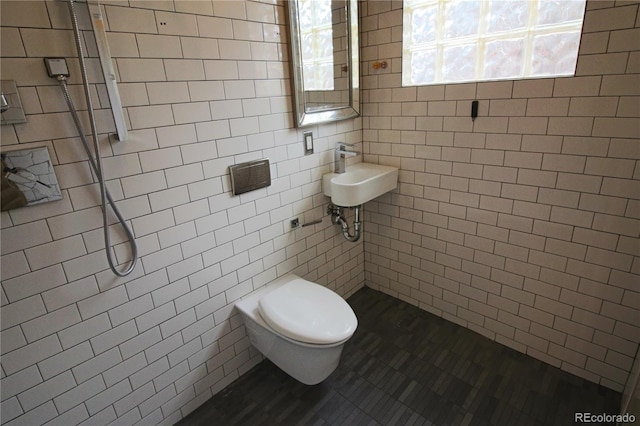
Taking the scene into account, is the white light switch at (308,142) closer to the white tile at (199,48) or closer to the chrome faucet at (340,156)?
the chrome faucet at (340,156)

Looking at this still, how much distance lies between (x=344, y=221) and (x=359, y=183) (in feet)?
1.39

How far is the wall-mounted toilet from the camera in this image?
1.53m

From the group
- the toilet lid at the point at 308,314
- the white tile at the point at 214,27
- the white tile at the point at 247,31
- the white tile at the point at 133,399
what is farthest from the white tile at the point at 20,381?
the white tile at the point at 247,31

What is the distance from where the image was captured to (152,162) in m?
1.37

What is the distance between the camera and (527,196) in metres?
1.74

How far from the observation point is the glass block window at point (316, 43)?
1.82 meters

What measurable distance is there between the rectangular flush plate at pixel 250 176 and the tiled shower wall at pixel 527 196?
0.88m

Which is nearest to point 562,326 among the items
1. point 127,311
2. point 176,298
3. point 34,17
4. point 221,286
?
point 221,286

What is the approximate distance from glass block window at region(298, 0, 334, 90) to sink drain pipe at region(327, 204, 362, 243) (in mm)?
756

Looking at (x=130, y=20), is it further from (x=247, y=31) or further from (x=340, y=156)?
(x=340, y=156)

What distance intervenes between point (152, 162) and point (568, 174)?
1.87 m

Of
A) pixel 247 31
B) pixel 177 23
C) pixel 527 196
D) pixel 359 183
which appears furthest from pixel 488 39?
pixel 177 23

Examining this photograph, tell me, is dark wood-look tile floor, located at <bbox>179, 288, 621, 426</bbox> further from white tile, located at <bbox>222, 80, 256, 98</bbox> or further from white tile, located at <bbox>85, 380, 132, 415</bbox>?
white tile, located at <bbox>222, 80, 256, 98</bbox>

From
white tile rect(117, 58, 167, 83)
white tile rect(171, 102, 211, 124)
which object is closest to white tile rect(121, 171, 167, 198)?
white tile rect(171, 102, 211, 124)
